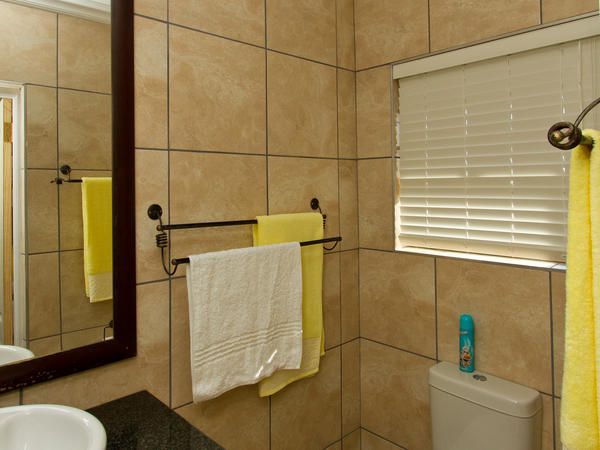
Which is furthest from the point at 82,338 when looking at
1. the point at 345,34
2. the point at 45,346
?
the point at 345,34

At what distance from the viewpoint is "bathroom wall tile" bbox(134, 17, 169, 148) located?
118 centimetres

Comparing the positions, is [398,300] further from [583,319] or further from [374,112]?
[583,319]

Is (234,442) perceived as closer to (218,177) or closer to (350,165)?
(218,177)

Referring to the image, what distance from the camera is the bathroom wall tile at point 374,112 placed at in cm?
173

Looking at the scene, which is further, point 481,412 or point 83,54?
point 481,412

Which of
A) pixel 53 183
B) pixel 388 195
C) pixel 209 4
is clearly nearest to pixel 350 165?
pixel 388 195

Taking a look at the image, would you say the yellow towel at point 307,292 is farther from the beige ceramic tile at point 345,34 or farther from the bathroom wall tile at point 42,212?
the beige ceramic tile at point 345,34

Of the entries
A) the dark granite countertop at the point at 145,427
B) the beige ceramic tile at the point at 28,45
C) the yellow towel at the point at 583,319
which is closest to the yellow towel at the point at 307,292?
the dark granite countertop at the point at 145,427

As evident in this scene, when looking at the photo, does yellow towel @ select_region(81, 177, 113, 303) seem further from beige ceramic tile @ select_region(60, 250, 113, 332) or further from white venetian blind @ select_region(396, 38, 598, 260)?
white venetian blind @ select_region(396, 38, 598, 260)

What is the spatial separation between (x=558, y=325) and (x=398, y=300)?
57cm

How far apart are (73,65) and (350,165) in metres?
1.09

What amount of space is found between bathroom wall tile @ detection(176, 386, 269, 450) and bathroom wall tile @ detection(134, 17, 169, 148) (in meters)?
0.82

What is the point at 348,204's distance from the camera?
181 centimetres

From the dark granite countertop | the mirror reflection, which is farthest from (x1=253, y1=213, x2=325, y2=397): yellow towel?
the mirror reflection
